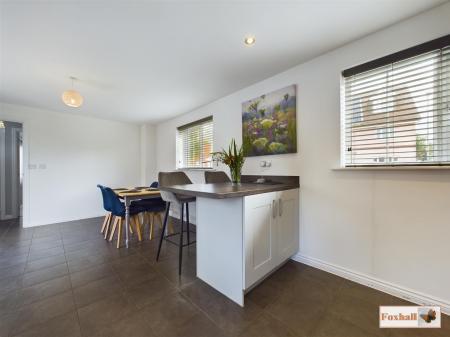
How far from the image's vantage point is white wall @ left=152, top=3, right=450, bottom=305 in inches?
58.0

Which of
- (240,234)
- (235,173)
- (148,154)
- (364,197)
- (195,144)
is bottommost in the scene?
(240,234)

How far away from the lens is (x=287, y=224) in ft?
6.62

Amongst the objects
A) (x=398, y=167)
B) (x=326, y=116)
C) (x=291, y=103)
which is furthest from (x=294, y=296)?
(x=291, y=103)

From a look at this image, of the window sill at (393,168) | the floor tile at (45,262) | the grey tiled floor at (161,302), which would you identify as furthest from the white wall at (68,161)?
the window sill at (393,168)

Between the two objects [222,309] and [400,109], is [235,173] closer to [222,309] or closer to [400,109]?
[222,309]

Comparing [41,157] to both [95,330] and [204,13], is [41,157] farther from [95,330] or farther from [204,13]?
[204,13]

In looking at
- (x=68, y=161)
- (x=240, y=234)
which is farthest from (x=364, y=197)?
(x=68, y=161)

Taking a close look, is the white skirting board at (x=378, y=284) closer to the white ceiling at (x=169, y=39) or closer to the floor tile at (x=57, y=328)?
the floor tile at (x=57, y=328)

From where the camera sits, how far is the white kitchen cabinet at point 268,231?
1.51m

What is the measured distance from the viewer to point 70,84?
8.89ft

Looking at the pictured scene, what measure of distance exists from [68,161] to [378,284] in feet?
18.4

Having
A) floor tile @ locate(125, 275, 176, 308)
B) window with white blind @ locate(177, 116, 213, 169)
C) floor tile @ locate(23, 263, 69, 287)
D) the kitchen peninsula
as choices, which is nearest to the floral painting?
the kitchen peninsula

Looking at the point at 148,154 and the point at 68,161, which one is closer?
the point at 68,161

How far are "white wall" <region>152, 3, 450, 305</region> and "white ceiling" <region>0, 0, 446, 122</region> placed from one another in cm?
15
